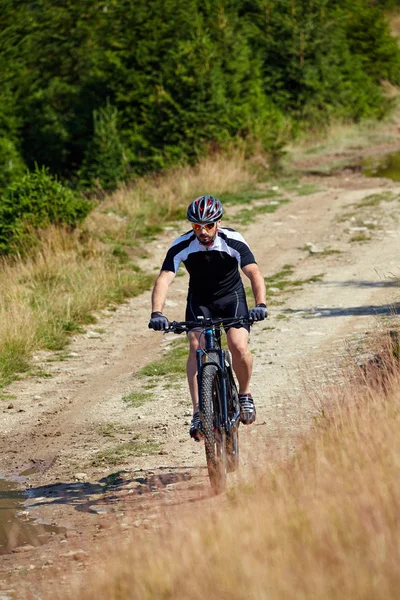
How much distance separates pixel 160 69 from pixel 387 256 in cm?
1630

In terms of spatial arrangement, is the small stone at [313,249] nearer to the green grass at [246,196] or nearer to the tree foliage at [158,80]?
the green grass at [246,196]

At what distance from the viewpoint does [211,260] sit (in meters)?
6.54

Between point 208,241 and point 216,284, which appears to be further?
point 216,284

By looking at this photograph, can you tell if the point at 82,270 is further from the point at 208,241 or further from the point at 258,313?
the point at 258,313

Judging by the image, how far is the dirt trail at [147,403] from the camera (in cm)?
650

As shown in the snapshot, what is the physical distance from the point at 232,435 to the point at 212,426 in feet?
0.87

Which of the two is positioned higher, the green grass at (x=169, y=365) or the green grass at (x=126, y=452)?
the green grass at (x=169, y=365)

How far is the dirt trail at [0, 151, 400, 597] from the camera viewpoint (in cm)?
650

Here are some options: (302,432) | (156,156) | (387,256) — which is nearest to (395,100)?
(156,156)

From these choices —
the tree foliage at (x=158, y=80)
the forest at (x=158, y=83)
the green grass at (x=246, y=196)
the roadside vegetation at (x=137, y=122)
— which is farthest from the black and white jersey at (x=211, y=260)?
the tree foliage at (x=158, y=80)

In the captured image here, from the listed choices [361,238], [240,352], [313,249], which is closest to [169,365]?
[240,352]

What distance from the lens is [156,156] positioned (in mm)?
26578

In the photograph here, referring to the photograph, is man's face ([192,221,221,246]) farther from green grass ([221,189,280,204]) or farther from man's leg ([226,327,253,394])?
green grass ([221,189,280,204])

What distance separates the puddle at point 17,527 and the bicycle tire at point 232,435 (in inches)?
47.2
